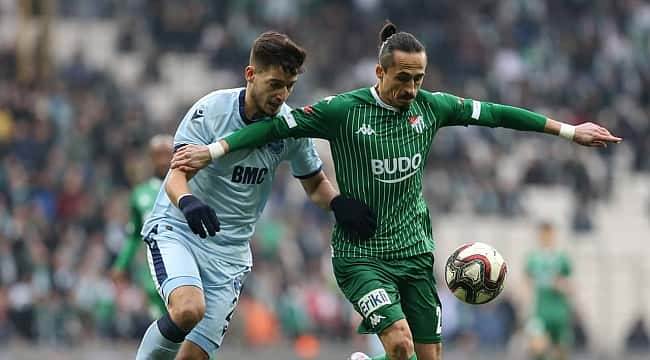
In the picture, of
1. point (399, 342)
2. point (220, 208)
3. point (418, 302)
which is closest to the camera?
point (399, 342)

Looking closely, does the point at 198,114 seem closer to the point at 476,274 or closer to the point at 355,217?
the point at 355,217

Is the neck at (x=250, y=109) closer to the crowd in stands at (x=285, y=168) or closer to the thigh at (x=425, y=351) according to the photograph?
the thigh at (x=425, y=351)

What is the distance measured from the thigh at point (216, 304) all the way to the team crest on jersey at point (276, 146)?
77 centimetres

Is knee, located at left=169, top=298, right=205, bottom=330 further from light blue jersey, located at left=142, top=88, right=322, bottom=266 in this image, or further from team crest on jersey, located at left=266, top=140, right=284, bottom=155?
team crest on jersey, located at left=266, top=140, right=284, bottom=155

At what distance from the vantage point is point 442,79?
2542cm

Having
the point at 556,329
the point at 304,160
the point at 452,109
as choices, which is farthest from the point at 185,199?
the point at 556,329

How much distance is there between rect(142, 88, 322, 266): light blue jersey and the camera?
9.12m

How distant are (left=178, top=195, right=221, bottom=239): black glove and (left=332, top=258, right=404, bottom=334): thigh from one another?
944 mm

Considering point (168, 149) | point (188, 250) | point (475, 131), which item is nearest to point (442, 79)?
point (475, 131)

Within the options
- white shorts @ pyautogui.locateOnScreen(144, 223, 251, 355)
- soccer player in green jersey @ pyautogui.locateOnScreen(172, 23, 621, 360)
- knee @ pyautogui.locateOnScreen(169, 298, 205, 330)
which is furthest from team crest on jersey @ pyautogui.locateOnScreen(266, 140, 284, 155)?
knee @ pyautogui.locateOnScreen(169, 298, 205, 330)

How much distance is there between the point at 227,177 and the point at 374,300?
3.95ft

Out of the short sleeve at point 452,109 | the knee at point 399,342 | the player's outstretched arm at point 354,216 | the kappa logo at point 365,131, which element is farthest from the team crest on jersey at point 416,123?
the knee at point 399,342

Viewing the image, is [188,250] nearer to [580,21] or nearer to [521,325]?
[521,325]

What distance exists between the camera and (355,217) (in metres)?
8.87
